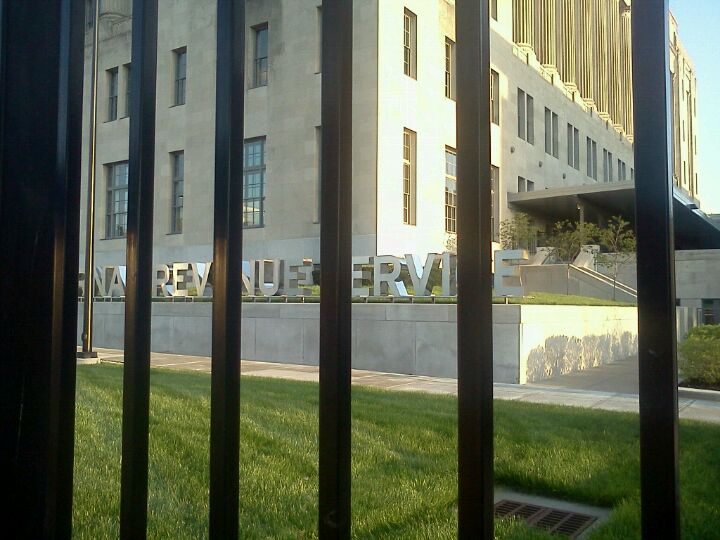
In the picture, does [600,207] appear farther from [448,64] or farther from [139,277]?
[139,277]

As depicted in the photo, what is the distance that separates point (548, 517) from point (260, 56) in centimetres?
2364

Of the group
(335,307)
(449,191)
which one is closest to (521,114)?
(449,191)

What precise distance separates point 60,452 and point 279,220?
22426mm

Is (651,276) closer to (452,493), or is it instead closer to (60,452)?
(60,452)

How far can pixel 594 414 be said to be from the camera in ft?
25.7

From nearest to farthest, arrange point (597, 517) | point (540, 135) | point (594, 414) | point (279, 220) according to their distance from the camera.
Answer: point (597, 517) < point (594, 414) < point (279, 220) < point (540, 135)

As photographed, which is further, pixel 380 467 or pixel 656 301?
pixel 380 467

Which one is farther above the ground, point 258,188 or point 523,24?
point 523,24

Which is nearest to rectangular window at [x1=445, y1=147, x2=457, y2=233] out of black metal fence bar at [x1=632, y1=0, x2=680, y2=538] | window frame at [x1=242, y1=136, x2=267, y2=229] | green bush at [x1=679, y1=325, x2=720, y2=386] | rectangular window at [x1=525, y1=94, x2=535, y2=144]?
window frame at [x1=242, y1=136, x2=267, y2=229]

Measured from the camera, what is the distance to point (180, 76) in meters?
26.9

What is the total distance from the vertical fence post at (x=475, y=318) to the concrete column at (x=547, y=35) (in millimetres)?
36469

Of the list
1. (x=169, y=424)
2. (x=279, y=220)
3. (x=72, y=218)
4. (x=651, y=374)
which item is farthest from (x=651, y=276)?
(x=279, y=220)

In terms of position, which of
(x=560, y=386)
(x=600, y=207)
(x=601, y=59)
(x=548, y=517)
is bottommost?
(x=560, y=386)

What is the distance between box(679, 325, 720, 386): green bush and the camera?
9.99m
